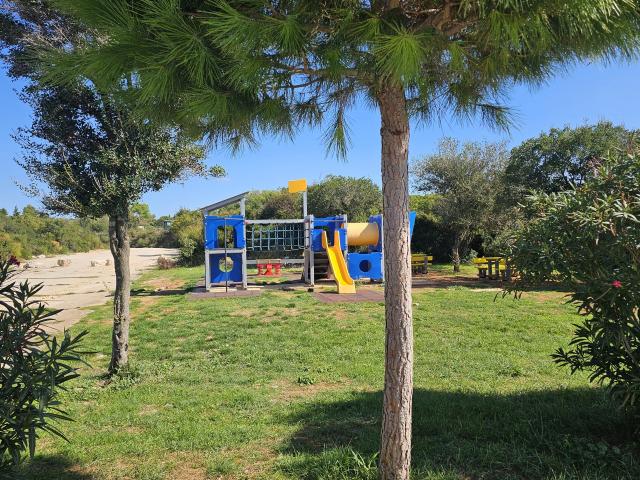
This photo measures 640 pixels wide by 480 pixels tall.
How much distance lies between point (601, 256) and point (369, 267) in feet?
40.5

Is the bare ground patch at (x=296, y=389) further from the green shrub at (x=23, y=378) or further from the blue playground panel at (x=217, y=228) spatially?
the blue playground panel at (x=217, y=228)

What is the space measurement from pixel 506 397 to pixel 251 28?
3.84 meters

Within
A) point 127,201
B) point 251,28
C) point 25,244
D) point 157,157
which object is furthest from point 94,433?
point 25,244

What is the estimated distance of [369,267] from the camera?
15117 millimetres

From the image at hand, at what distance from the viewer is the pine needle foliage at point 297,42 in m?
1.83

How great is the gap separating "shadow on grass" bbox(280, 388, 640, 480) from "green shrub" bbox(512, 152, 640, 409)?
425mm

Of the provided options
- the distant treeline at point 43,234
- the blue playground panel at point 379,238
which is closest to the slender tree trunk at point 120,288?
the blue playground panel at point 379,238

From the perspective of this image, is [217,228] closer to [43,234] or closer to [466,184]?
[466,184]

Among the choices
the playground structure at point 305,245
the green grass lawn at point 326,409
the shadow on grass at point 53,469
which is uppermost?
the playground structure at point 305,245

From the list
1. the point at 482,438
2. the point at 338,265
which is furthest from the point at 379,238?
the point at 482,438

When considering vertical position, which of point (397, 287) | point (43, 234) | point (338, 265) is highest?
point (43, 234)

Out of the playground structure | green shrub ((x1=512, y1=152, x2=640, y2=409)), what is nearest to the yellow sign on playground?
the playground structure

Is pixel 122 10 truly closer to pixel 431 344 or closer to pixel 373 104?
pixel 373 104

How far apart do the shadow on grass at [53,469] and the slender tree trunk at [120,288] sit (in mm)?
2189
